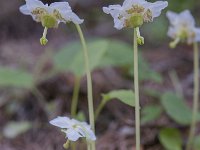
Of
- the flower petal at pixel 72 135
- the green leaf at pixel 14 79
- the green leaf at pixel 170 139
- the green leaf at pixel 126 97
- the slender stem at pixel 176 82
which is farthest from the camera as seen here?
the slender stem at pixel 176 82

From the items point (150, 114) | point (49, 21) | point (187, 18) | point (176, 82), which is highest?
point (49, 21)

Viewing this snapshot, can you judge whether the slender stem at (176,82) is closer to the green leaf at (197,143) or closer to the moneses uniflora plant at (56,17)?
the green leaf at (197,143)

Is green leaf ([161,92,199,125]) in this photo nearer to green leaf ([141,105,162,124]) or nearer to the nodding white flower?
green leaf ([141,105,162,124])

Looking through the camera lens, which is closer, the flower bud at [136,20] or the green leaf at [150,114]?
the flower bud at [136,20]

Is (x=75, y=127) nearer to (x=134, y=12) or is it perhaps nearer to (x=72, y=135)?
(x=72, y=135)

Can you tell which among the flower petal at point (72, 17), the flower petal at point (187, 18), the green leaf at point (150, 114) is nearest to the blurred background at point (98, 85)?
the green leaf at point (150, 114)

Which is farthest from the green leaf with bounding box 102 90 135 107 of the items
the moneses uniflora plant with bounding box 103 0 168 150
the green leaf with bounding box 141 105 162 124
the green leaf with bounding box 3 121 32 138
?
the green leaf with bounding box 3 121 32 138

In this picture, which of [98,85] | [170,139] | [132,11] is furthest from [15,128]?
[132,11]

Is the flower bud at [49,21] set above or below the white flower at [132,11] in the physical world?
below
